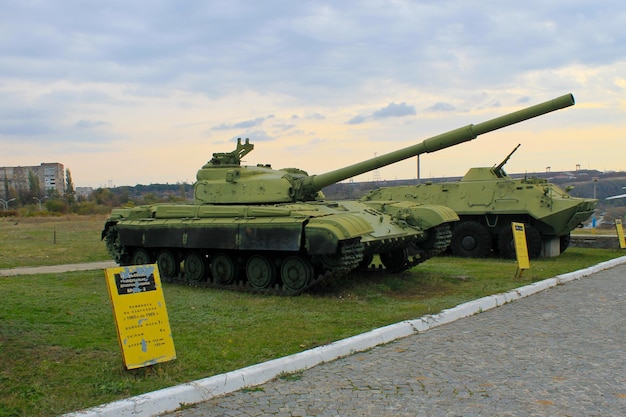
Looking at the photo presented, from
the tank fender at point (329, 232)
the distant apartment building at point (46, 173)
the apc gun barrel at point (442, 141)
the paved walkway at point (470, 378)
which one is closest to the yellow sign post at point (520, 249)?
the apc gun barrel at point (442, 141)

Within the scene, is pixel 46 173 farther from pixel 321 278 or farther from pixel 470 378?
pixel 470 378

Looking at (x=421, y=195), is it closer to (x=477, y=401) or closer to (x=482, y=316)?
(x=482, y=316)

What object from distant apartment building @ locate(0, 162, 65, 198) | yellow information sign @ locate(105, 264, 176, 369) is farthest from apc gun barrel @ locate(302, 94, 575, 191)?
distant apartment building @ locate(0, 162, 65, 198)

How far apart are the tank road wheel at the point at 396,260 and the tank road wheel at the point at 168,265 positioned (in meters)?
4.42

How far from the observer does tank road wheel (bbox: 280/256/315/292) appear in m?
10.7

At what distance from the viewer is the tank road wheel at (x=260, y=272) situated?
1132 centimetres

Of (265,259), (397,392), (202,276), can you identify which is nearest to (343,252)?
(265,259)

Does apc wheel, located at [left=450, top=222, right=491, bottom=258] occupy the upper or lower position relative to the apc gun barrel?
lower

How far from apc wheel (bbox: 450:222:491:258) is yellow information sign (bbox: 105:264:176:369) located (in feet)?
45.5

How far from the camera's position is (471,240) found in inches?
733

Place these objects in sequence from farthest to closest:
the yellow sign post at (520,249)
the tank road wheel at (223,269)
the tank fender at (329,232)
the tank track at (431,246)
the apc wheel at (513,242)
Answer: the apc wheel at (513,242) < the tank track at (431,246) < the yellow sign post at (520,249) < the tank road wheel at (223,269) < the tank fender at (329,232)

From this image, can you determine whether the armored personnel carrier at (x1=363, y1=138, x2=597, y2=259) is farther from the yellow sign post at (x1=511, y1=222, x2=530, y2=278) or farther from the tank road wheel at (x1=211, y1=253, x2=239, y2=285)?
the tank road wheel at (x1=211, y1=253, x2=239, y2=285)

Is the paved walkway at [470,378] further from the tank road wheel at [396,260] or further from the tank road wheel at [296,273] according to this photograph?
the tank road wheel at [396,260]

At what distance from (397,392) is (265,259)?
248 inches
